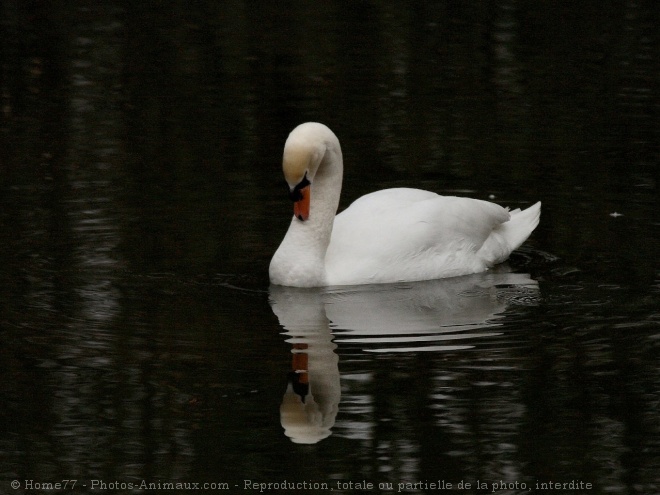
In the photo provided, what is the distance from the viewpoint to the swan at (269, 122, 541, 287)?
32.4 ft

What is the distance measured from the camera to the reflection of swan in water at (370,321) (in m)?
7.86

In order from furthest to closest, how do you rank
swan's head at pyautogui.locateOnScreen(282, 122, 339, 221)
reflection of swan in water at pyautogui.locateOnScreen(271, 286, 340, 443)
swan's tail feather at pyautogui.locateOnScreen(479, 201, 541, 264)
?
1. swan's tail feather at pyautogui.locateOnScreen(479, 201, 541, 264)
2. swan's head at pyautogui.locateOnScreen(282, 122, 339, 221)
3. reflection of swan in water at pyautogui.locateOnScreen(271, 286, 340, 443)

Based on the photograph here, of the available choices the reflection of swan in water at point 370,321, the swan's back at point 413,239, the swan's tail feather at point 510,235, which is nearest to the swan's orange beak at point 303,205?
the swan's back at point 413,239

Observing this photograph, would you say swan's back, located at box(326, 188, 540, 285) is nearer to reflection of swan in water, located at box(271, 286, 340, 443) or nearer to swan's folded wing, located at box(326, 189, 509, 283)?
swan's folded wing, located at box(326, 189, 509, 283)

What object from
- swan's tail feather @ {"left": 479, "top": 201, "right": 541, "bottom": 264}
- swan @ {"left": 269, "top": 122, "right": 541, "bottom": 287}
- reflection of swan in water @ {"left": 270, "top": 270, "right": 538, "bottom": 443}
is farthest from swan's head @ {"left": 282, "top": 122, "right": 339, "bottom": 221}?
swan's tail feather @ {"left": 479, "top": 201, "right": 541, "bottom": 264}

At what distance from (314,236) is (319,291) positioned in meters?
0.38

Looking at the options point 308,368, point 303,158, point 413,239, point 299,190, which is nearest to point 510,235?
point 413,239

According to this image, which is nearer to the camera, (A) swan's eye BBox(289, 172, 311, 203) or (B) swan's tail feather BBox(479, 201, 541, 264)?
(A) swan's eye BBox(289, 172, 311, 203)

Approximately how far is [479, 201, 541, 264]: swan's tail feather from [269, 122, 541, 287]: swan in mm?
13

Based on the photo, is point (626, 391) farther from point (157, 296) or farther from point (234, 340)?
point (157, 296)

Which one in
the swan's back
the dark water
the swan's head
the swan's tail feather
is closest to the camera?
the dark water

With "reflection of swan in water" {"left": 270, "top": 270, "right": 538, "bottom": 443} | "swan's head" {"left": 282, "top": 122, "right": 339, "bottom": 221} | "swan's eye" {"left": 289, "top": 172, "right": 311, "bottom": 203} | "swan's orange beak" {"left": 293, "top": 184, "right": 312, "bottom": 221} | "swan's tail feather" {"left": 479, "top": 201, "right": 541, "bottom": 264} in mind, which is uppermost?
"swan's head" {"left": 282, "top": 122, "right": 339, "bottom": 221}

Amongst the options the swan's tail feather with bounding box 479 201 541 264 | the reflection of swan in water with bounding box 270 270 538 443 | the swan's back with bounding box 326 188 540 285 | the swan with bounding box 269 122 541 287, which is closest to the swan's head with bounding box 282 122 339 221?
the swan with bounding box 269 122 541 287

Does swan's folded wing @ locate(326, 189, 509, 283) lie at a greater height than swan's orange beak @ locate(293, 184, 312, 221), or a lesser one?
lesser
